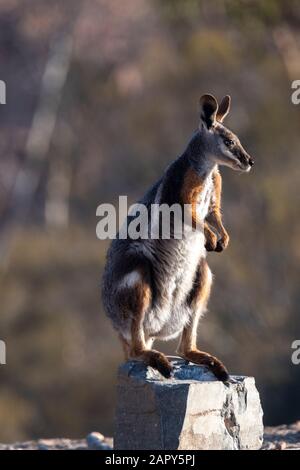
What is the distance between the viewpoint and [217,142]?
975 centimetres

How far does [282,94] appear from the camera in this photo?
1139 inches

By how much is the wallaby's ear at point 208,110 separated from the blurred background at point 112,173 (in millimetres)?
12975

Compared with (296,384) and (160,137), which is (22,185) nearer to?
(160,137)

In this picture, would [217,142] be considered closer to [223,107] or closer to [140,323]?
[223,107]

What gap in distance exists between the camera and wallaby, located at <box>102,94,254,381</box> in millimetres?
9570

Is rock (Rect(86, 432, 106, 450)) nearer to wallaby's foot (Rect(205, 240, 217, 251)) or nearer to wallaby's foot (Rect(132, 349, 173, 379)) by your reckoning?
wallaby's foot (Rect(132, 349, 173, 379))

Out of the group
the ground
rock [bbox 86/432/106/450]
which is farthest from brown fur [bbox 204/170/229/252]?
rock [bbox 86/432/106/450]

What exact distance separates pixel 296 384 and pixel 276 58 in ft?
29.3

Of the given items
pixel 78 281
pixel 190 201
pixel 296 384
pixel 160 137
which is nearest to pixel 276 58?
pixel 160 137

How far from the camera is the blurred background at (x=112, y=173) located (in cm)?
2542

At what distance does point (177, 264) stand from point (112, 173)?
915 inches

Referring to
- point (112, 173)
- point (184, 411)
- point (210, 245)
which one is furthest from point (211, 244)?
point (112, 173)

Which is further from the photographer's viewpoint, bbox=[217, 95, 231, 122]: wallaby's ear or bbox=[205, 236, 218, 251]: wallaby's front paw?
bbox=[217, 95, 231, 122]: wallaby's ear

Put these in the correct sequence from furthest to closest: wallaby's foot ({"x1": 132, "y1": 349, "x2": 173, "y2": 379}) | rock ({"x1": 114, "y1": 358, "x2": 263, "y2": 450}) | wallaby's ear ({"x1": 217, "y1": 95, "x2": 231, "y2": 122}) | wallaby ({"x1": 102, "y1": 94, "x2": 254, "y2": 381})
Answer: wallaby's ear ({"x1": 217, "y1": 95, "x2": 231, "y2": 122}) → wallaby ({"x1": 102, "y1": 94, "x2": 254, "y2": 381}) → wallaby's foot ({"x1": 132, "y1": 349, "x2": 173, "y2": 379}) → rock ({"x1": 114, "y1": 358, "x2": 263, "y2": 450})
